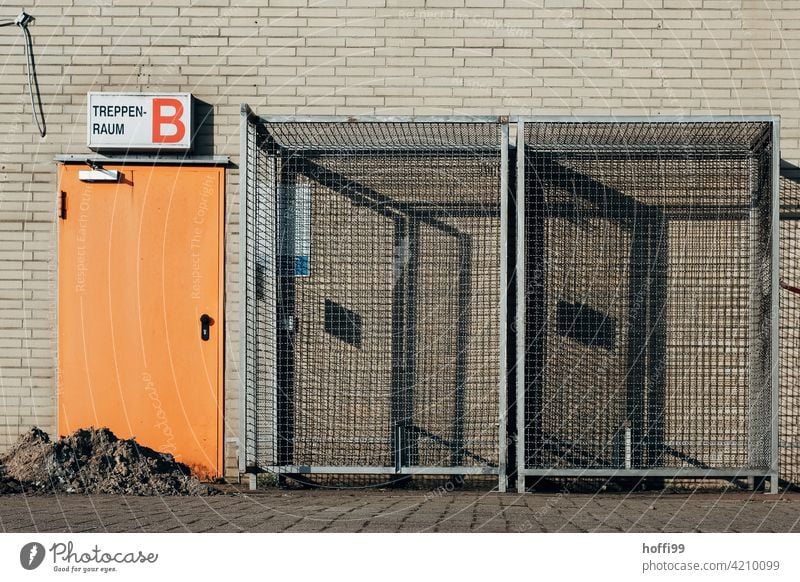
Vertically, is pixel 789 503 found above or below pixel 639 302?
below

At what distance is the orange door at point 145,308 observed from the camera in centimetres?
1010

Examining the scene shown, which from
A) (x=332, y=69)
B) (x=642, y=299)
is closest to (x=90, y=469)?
(x=332, y=69)

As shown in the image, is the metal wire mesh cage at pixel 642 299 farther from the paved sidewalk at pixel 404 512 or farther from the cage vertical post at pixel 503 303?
the paved sidewalk at pixel 404 512

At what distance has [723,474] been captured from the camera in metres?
9.30

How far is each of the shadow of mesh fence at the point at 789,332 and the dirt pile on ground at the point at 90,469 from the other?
483 cm

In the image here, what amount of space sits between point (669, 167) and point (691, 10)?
4.64 ft

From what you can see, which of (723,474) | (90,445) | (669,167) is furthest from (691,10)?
(90,445)

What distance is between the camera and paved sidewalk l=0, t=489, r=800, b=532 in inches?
296

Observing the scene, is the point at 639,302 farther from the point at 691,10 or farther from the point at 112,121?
the point at 112,121

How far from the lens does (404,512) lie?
8.32 meters

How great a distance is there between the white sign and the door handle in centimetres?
148

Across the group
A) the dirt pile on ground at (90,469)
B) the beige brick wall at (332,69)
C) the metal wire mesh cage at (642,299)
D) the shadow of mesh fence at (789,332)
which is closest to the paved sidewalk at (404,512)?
the dirt pile on ground at (90,469)

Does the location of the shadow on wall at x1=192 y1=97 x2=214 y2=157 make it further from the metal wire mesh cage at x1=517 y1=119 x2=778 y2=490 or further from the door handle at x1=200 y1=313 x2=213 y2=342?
the metal wire mesh cage at x1=517 y1=119 x2=778 y2=490

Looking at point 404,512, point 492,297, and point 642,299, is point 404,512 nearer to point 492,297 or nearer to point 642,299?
point 492,297
